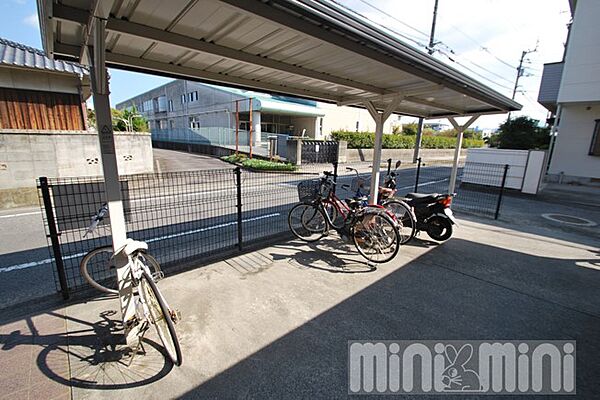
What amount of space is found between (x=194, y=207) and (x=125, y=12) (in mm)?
4808

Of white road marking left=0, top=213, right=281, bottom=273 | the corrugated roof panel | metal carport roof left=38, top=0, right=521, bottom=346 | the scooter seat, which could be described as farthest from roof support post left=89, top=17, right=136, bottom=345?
the corrugated roof panel

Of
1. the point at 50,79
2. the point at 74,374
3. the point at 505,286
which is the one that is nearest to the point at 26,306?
the point at 74,374

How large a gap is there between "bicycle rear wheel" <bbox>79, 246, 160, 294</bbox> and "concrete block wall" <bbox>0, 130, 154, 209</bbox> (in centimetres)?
533

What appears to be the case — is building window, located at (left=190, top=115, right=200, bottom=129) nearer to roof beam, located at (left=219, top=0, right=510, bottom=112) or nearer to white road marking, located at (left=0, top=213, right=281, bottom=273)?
white road marking, located at (left=0, top=213, right=281, bottom=273)

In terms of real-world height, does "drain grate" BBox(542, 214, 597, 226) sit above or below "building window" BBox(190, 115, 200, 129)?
below

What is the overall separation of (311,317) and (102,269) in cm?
260

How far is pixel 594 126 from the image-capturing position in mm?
10117

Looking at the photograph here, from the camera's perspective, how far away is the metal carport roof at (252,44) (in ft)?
6.08

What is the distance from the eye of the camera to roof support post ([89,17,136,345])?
1934mm

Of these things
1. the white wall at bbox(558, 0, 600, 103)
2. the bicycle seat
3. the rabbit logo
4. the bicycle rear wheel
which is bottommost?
the rabbit logo

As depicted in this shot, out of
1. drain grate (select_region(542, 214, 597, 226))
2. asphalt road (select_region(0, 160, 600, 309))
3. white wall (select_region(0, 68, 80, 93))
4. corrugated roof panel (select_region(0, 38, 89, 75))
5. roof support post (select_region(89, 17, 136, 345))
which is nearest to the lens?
roof support post (select_region(89, 17, 136, 345))

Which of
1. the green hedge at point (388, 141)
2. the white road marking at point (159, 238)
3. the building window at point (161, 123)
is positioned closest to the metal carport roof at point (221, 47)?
the white road marking at point (159, 238)

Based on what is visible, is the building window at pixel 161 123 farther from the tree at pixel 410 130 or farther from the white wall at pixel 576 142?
the white wall at pixel 576 142

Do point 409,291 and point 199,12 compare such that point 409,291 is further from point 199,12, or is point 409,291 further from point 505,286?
point 199,12
